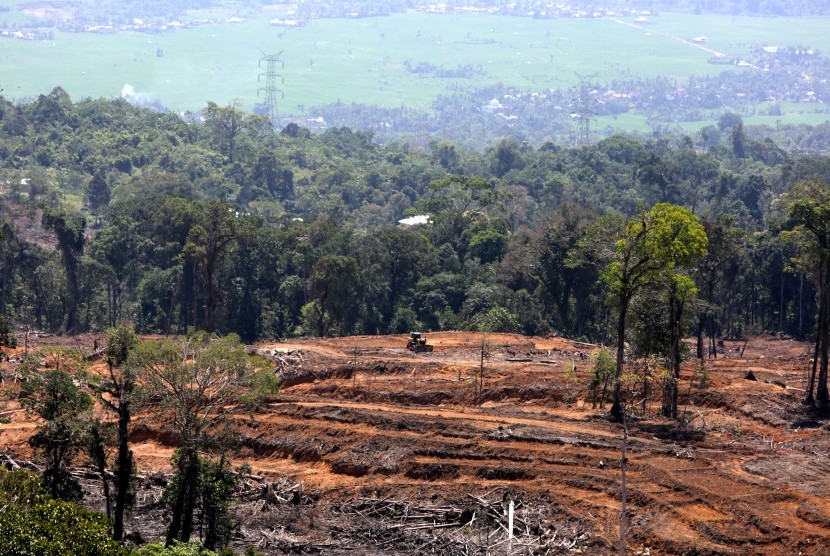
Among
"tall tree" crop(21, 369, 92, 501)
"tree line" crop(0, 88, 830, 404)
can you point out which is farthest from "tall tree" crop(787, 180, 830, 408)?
"tall tree" crop(21, 369, 92, 501)

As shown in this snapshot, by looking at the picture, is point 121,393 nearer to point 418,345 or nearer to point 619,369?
point 619,369

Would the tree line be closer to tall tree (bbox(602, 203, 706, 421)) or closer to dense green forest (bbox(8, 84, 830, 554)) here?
dense green forest (bbox(8, 84, 830, 554))

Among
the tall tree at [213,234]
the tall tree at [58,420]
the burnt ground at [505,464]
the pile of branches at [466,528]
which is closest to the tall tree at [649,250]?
the burnt ground at [505,464]

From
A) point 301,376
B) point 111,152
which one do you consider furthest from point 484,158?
Result: point 301,376

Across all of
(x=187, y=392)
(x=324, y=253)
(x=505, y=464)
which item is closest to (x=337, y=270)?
(x=324, y=253)

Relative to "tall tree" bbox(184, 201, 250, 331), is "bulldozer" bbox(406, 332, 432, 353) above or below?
below

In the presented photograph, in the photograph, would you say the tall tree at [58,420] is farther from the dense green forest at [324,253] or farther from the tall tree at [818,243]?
the tall tree at [818,243]
